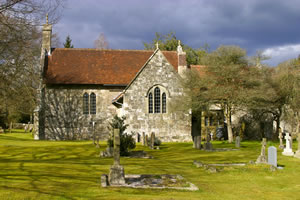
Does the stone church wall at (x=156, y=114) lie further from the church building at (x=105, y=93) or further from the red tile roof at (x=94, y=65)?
the red tile roof at (x=94, y=65)

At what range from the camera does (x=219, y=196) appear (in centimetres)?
963

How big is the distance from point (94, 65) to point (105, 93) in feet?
11.4

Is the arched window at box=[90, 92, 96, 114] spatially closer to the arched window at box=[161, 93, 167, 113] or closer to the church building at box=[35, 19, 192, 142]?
the church building at box=[35, 19, 192, 142]

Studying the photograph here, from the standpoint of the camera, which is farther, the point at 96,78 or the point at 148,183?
the point at 96,78

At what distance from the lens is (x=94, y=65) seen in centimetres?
3375

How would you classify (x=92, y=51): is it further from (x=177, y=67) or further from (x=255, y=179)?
(x=255, y=179)

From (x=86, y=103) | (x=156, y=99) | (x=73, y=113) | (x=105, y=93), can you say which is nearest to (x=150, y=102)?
(x=156, y=99)

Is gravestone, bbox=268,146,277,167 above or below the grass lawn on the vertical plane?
above

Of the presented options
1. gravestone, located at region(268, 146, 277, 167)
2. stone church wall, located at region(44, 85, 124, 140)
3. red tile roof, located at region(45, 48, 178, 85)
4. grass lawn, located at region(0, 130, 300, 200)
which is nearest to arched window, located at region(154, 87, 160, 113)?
red tile roof, located at region(45, 48, 178, 85)

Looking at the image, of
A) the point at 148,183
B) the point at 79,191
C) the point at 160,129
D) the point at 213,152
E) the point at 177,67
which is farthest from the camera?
the point at 177,67

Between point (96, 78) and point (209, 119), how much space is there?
12409 millimetres

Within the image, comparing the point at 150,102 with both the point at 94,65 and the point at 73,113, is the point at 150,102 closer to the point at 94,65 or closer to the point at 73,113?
the point at 94,65

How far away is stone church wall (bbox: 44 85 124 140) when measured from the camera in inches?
1251

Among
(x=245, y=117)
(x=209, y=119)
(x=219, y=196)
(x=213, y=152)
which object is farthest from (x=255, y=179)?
(x=245, y=117)
